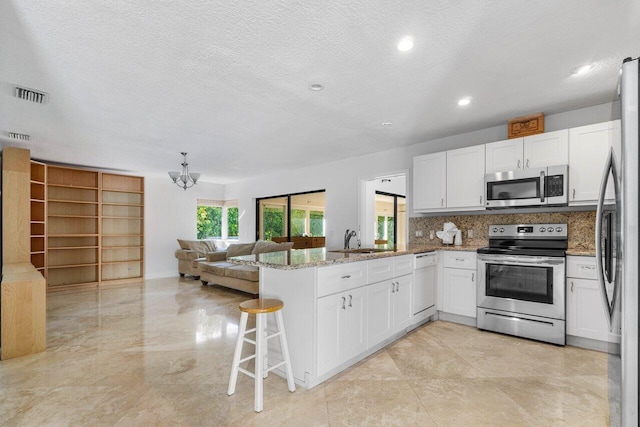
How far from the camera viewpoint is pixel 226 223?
8.78 meters

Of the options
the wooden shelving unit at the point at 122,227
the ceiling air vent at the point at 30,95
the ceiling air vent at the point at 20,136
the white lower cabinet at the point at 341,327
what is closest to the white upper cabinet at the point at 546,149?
the white lower cabinet at the point at 341,327

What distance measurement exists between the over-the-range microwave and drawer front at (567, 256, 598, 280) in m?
0.59

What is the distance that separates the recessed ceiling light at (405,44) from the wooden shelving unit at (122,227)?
264 inches

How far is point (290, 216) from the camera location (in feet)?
22.6

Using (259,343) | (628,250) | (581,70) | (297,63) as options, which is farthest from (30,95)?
(581,70)

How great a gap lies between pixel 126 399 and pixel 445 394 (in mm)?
2284

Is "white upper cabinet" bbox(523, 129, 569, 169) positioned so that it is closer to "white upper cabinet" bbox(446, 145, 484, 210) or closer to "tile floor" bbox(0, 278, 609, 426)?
"white upper cabinet" bbox(446, 145, 484, 210)

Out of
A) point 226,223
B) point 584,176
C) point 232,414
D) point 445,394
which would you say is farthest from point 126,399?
point 226,223

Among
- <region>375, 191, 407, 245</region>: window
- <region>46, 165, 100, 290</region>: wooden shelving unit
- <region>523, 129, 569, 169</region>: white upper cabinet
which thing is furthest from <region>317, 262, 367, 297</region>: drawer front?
<region>46, 165, 100, 290</region>: wooden shelving unit

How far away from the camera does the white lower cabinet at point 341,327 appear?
2.31 m

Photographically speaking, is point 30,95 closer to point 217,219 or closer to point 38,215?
point 38,215

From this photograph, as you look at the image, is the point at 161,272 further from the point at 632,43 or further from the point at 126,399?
the point at 632,43

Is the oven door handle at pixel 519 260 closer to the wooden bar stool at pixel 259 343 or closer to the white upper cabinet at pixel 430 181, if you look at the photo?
the white upper cabinet at pixel 430 181

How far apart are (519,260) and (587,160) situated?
3.92 ft
